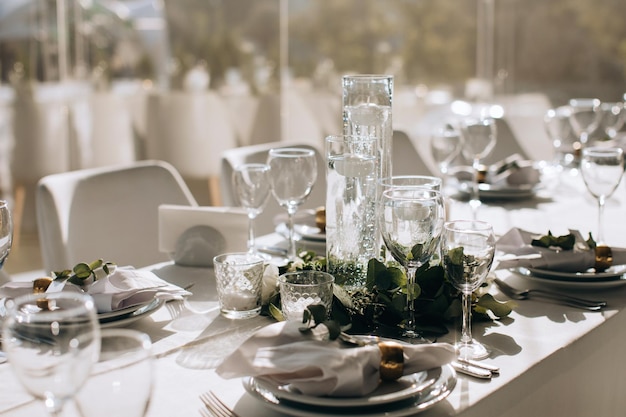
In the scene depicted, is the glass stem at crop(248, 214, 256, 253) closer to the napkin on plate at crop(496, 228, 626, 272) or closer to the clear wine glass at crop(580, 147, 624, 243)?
the napkin on plate at crop(496, 228, 626, 272)

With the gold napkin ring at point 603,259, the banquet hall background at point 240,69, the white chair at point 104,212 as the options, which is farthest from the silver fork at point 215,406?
the banquet hall background at point 240,69

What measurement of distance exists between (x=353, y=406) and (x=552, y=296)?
608mm

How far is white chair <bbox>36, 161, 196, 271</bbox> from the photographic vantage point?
6.44 feet

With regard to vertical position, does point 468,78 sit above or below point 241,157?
above

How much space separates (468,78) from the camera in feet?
18.5

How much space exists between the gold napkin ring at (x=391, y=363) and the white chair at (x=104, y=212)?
44.5 inches

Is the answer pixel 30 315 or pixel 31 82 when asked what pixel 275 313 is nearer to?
pixel 30 315

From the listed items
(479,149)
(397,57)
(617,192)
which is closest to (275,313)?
(479,149)

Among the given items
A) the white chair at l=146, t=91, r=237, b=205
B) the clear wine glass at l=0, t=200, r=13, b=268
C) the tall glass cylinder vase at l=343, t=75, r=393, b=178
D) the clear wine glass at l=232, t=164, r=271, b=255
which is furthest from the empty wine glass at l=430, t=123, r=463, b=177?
the white chair at l=146, t=91, r=237, b=205

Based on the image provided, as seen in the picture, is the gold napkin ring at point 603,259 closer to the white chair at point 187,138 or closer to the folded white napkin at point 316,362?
the folded white napkin at point 316,362

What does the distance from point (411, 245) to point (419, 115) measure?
447cm

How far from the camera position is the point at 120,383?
2.45ft

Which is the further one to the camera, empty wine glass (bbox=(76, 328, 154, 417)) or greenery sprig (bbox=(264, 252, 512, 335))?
greenery sprig (bbox=(264, 252, 512, 335))

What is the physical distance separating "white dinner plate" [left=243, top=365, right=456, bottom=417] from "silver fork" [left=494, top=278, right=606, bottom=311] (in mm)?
491
